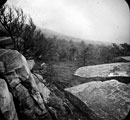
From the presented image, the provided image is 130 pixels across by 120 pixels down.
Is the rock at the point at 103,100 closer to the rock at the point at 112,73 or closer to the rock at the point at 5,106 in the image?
the rock at the point at 112,73

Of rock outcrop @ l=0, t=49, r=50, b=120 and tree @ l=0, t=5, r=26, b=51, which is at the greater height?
tree @ l=0, t=5, r=26, b=51

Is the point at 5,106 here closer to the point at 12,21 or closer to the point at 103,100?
the point at 103,100

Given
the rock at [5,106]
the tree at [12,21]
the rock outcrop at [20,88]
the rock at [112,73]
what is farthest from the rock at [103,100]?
the tree at [12,21]

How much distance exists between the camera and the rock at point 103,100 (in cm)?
252

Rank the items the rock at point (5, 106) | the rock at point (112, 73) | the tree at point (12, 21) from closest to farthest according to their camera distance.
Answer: the rock at point (5, 106)
the rock at point (112, 73)
the tree at point (12, 21)

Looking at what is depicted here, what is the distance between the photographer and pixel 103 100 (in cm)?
286

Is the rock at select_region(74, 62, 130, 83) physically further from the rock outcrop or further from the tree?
the tree

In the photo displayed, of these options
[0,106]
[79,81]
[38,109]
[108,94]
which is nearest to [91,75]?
[79,81]

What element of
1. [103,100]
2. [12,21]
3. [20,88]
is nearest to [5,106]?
[20,88]

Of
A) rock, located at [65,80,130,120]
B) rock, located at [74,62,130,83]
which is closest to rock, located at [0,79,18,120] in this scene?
rock, located at [65,80,130,120]

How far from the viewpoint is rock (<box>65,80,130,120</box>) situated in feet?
8.27

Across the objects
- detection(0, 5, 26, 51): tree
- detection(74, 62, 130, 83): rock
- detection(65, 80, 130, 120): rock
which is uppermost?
detection(0, 5, 26, 51): tree

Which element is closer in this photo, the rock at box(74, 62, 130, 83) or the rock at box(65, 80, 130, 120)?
the rock at box(65, 80, 130, 120)

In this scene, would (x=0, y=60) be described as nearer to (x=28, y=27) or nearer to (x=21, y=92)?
(x=21, y=92)
